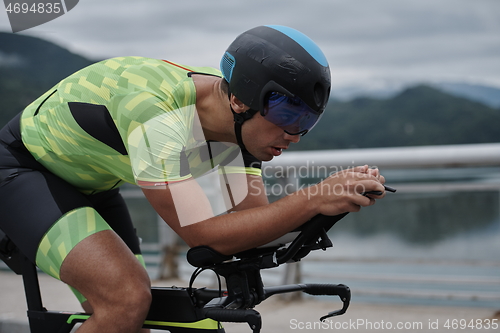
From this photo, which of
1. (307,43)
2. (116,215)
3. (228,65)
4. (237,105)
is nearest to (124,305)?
(116,215)

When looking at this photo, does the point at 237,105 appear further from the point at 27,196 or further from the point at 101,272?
the point at 27,196

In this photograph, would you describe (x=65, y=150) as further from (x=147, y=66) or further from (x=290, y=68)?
(x=290, y=68)

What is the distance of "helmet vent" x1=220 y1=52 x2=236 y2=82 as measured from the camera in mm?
1625

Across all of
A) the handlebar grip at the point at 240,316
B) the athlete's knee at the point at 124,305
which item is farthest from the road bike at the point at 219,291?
the athlete's knee at the point at 124,305

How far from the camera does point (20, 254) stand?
1.88 m

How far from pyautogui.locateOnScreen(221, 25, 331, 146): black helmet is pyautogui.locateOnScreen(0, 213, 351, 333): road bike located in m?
0.39

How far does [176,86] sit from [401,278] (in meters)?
2.87

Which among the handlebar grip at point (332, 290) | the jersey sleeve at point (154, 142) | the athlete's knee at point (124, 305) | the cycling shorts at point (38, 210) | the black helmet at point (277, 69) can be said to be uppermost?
the black helmet at point (277, 69)

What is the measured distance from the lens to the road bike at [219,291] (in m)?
1.45

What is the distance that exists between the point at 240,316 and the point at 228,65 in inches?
32.3

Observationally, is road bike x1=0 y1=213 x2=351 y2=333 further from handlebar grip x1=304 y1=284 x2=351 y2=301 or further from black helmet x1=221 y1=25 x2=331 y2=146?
black helmet x1=221 y1=25 x2=331 y2=146

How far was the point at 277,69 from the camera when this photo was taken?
152 cm

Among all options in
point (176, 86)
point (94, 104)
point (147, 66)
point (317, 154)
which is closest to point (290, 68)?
point (176, 86)

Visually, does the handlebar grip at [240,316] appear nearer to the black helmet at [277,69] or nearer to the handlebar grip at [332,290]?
the handlebar grip at [332,290]
